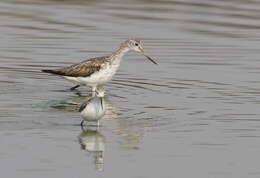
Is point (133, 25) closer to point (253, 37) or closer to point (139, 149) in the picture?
point (253, 37)

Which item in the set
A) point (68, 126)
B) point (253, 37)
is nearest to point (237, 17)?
point (253, 37)

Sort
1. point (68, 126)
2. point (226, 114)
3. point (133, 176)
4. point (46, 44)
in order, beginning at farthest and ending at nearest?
1. point (46, 44)
2. point (226, 114)
3. point (68, 126)
4. point (133, 176)

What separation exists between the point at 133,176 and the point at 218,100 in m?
5.79

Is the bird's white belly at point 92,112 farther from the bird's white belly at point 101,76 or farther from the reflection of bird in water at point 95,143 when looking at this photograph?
the bird's white belly at point 101,76

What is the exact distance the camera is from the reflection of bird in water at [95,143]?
13430 millimetres

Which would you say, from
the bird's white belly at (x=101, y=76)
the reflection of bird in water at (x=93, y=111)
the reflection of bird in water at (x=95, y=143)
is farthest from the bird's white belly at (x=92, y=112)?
the bird's white belly at (x=101, y=76)

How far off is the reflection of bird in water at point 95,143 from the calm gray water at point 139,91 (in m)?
0.02

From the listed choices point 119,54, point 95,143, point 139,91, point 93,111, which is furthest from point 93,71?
point 95,143

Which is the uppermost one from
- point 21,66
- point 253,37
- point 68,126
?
point 253,37

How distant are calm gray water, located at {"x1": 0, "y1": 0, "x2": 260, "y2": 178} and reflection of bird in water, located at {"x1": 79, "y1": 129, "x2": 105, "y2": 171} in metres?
0.02

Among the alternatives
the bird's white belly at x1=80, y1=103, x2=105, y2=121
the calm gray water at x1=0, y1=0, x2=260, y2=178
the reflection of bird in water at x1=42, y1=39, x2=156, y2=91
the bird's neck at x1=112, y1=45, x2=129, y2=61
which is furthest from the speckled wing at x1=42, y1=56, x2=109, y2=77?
the bird's white belly at x1=80, y1=103, x2=105, y2=121

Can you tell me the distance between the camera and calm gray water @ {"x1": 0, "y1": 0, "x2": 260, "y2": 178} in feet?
44.0

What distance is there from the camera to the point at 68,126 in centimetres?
1562

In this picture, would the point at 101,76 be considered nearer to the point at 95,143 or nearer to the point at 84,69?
the point at 84,69
